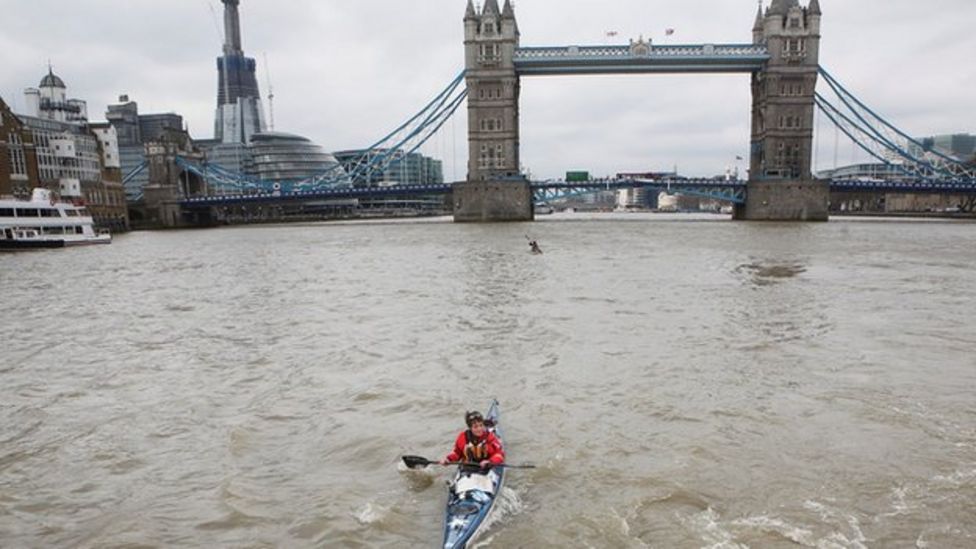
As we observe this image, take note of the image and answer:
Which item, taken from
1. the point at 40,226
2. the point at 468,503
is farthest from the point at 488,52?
the point at 468,503

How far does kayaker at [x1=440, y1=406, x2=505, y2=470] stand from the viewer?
31.7 feet

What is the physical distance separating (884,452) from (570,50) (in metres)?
88.4

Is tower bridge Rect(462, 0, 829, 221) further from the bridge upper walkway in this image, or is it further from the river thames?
the river thames

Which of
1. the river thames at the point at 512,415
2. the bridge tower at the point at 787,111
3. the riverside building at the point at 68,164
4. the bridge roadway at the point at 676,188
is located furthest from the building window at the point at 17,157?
the bridge tower at the point at 787,111

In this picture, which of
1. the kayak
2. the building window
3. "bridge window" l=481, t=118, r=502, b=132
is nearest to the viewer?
the kayak

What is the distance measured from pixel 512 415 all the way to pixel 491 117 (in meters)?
85.6

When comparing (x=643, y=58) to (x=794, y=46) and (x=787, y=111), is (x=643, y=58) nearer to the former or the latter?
(x=794, y=46)

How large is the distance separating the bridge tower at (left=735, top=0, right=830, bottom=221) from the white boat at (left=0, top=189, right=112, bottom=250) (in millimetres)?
80542

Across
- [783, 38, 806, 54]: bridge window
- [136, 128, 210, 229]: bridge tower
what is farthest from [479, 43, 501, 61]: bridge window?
[136, 128, 210, 229]: bridge tower

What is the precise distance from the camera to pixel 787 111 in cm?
9200

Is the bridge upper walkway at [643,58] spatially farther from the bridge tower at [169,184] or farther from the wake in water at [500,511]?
the wake in water at [500,511]

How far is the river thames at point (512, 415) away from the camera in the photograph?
29.3 ft

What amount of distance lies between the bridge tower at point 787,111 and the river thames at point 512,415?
6564cm

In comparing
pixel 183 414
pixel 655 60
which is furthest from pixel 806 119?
pixel 183 414
